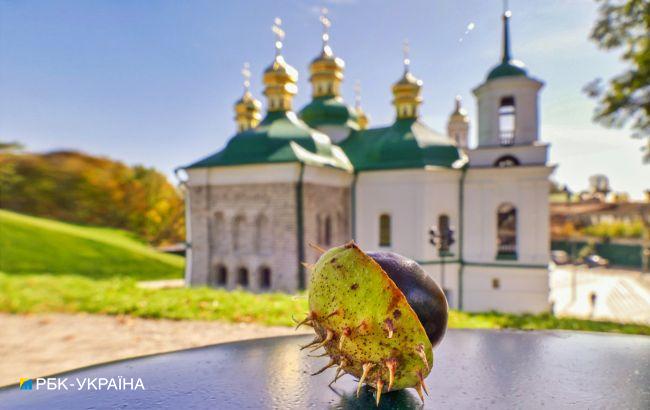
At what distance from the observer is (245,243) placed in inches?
586

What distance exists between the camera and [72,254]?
70.1 feet

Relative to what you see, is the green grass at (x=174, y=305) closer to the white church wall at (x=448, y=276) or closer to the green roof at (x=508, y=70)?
the white church wall at (x=448, y=276)

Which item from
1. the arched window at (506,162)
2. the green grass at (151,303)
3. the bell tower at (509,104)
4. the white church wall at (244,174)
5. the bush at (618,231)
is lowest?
the green grass at (151,303)

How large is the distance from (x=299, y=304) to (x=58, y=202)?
24.1m

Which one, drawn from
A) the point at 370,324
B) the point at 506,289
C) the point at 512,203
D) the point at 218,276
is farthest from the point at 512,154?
the point at 370,324

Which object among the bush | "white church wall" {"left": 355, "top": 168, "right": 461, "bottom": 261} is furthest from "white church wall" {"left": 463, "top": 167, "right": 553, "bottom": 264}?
the bush

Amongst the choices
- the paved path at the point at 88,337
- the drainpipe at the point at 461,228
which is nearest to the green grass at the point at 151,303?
the paved path at the point at 88,337

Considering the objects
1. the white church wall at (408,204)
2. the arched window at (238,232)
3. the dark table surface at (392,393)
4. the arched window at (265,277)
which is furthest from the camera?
the white church wall at (408,204)

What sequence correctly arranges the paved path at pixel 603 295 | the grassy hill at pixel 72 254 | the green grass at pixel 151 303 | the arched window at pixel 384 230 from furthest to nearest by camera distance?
1. the grassy hill at pixel 72 254
2. the paved path at pixel 603 295
3. the arched window at pixel 384 230
4. the green grass at pixel 151 303

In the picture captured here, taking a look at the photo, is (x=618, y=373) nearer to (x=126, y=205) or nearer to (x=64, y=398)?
(x=64, y=398)

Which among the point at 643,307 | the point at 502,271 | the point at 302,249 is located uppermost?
the point at 302,249

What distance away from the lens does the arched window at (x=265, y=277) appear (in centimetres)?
1471

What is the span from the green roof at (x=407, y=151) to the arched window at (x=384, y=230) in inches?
80.3

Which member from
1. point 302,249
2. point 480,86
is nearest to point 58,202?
point 302,249
